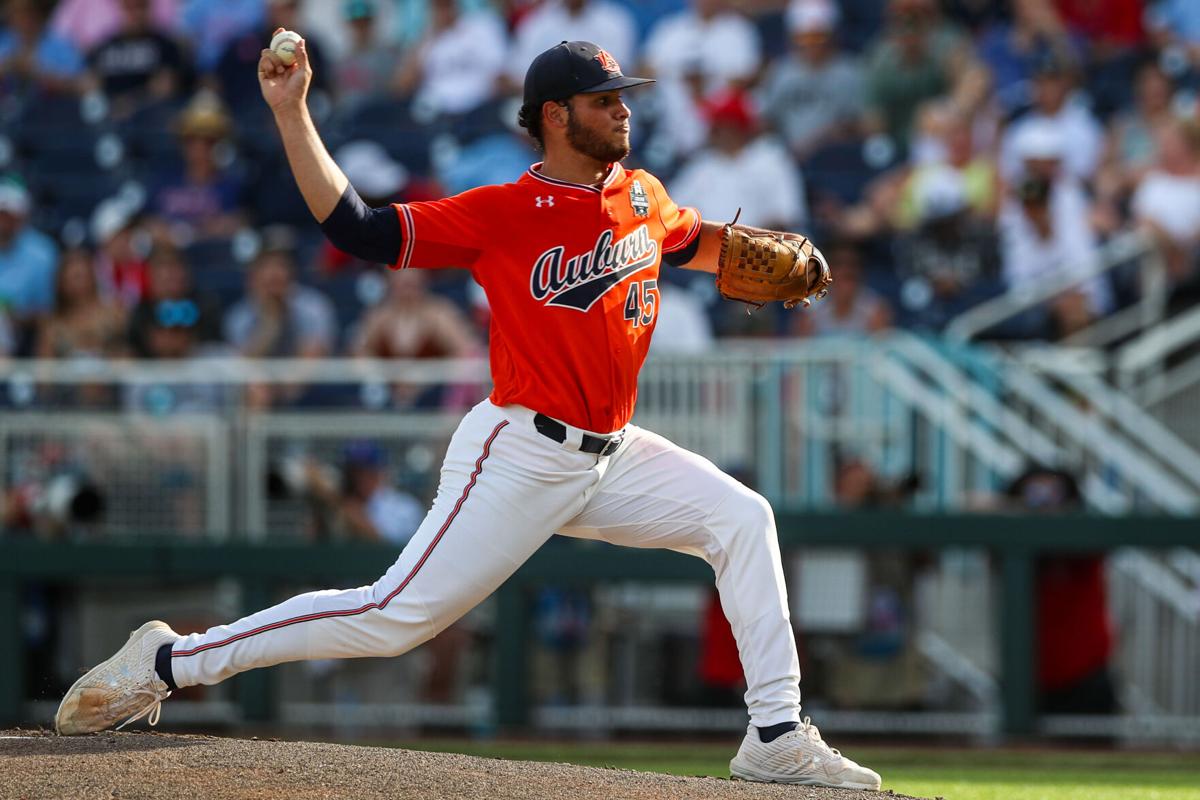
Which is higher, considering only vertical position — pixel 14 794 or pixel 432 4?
pixel 432 4

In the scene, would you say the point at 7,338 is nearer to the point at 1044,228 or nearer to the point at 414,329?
the point at 414,329

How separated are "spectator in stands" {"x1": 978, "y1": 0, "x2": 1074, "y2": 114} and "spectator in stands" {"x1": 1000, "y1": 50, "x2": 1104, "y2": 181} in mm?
408

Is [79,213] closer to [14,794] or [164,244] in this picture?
[164,244]

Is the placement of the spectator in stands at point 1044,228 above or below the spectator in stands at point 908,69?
below

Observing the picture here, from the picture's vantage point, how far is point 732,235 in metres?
5.26

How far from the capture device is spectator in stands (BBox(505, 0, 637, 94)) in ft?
40.2

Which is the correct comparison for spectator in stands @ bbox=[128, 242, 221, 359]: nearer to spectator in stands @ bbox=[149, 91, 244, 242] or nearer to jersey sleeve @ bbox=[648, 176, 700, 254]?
spectator in stands @ bbox=[149, 91, 244, 242]

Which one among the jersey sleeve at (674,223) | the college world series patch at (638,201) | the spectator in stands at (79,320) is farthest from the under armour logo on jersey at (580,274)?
the spectator in stands at (79,320)

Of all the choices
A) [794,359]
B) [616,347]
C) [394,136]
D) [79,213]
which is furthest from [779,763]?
[79,213]

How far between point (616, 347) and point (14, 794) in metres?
1.90

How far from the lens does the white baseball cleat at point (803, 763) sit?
4887mm

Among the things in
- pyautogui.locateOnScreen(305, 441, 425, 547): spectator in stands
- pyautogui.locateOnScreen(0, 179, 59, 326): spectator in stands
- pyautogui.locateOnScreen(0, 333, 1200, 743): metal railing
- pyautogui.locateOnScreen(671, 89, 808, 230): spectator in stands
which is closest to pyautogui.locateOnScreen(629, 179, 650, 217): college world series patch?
pyautogui.locateOnScreen(0, 333, 1200, 743): metal railing

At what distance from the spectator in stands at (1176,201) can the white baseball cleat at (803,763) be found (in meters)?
5.44

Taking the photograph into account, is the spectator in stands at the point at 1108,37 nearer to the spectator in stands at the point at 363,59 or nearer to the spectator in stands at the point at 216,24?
the spectator in stands at the point at 363,59
